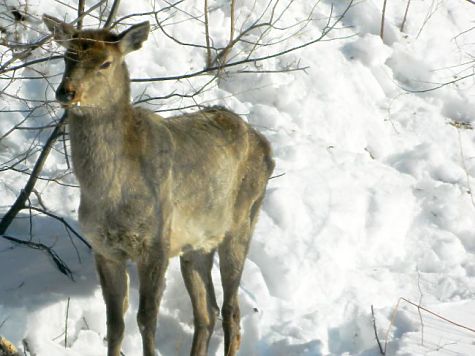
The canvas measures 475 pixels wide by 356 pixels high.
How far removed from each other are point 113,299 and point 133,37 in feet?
6.46

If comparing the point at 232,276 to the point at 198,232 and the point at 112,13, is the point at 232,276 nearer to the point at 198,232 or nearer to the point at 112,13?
the point at 198,232

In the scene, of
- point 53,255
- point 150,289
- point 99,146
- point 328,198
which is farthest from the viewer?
point 328,198

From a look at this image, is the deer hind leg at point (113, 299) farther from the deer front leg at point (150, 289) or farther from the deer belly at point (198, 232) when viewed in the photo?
the deer belly at point (198, 232)

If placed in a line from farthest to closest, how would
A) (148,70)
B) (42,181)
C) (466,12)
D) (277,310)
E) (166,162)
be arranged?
(466,12), (148,70), (42,181), (277,310), (166,162)

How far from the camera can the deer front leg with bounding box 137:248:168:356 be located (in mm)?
6520

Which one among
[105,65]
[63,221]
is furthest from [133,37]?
[63,221]

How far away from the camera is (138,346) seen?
24.4ft

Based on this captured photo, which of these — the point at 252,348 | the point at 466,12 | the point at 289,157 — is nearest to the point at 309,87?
the point at 289,157

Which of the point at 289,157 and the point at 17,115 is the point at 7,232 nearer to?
the point at 17,115

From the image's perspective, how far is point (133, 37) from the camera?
20.6 feet

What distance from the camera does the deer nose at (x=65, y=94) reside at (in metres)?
5.66

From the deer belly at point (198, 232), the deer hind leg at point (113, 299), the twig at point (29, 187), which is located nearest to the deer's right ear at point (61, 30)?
the twig at point (29, 187)

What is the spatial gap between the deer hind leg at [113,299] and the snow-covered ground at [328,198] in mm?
326

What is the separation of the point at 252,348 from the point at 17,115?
3.25 meters
